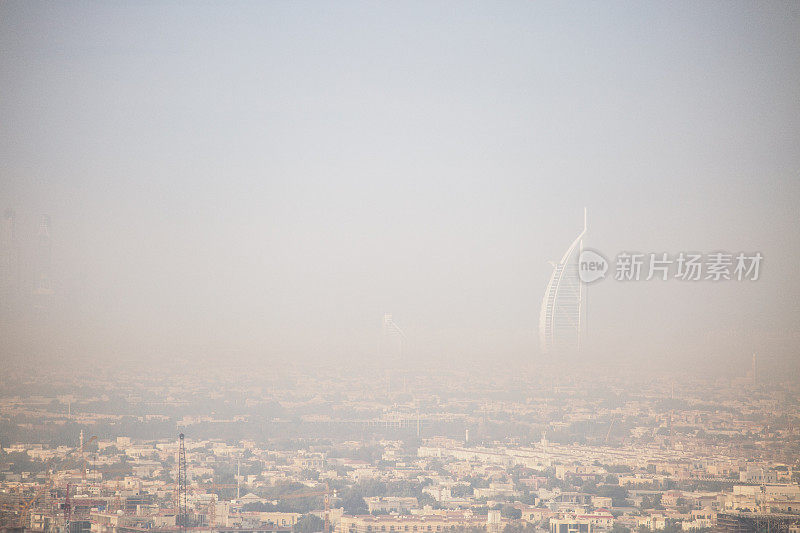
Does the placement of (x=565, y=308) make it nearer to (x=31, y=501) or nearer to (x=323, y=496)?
(x=323, y=496)

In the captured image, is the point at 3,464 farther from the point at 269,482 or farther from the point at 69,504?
the point at 269,482

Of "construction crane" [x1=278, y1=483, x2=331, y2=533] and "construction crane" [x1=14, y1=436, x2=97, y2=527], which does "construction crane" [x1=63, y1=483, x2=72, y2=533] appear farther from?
"construction crane" [x1=278, y1=483, x2=331, y2=533]

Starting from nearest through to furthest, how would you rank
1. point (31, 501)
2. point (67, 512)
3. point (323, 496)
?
point (67, 512), point (31, 501), point (323, 496)

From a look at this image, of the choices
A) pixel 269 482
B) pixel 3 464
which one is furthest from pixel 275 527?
pixel 3 464

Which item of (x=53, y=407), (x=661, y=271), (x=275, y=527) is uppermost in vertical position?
(x=661, y=271)

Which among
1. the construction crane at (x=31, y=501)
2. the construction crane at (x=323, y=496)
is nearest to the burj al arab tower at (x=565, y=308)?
the construction crane at (x=323, y=496)

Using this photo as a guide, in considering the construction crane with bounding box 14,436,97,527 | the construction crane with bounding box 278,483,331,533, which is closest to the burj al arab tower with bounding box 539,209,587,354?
the construction crane with bounding box 278,483,331,533

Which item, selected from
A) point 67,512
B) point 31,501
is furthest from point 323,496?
point 31,501

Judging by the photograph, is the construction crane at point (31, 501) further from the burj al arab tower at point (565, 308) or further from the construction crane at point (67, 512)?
the burj al arab tower at point (565, 308)

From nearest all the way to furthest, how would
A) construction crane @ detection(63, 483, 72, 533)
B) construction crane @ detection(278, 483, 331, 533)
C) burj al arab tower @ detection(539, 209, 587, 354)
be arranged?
construction crane @ detection(63, 483, 72, 533) → construction crane @ detection(278, 483, 331, 533) → burj al arab tower @ detection(539, 209, 587, 354)
